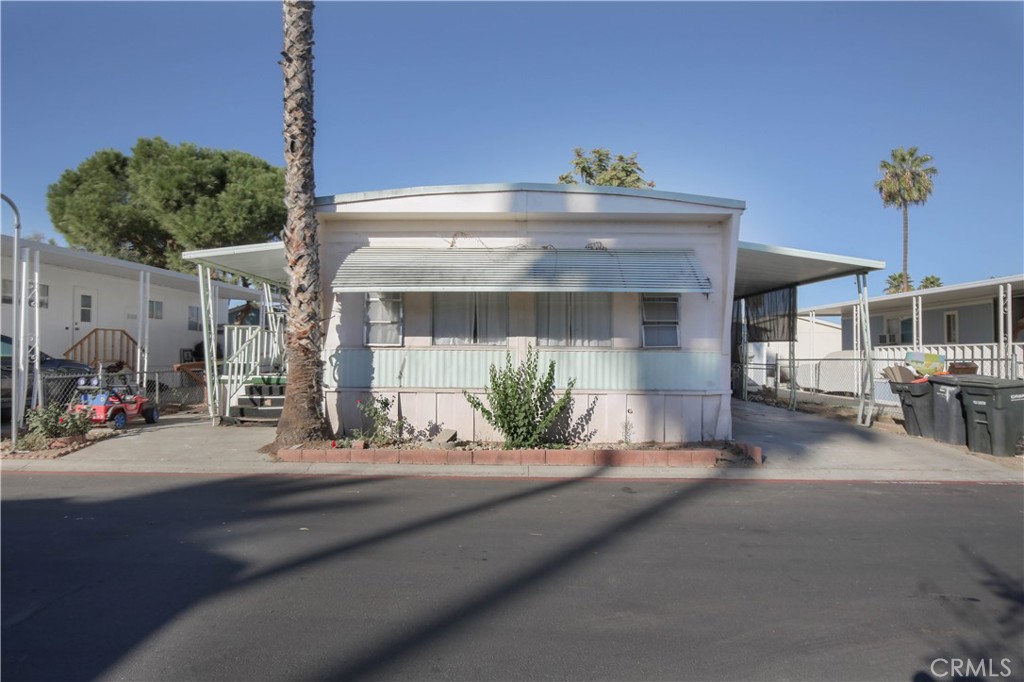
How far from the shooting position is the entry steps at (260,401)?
12.3 meters

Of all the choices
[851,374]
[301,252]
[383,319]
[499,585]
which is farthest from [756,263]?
[851,374]

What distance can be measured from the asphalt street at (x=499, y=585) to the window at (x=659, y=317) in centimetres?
378

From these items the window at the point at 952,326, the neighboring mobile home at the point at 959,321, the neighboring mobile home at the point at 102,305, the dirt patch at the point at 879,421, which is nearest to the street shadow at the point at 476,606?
the dirt patch at the point at 879,421

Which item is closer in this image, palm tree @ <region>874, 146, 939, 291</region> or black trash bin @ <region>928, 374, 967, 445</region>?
black trash bin @ <region>928, 374, 967, 445</region>

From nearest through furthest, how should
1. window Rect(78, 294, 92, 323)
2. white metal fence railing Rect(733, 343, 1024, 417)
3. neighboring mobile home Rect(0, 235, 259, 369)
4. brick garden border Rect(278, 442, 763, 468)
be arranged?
brick garden border Rect(278, 442, 763, 468), white metal fence railing Rect(733, 343, 1024, 417), neighboring mobile home Rect(0, 235, 259, 369), window Rect(78, 294, 92, 323)

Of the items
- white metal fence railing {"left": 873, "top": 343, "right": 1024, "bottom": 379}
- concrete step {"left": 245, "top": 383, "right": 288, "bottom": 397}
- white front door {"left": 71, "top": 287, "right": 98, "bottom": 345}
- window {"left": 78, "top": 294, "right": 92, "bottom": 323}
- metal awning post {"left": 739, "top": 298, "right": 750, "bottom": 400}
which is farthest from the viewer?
window {"left": 78, "top": 294, "right": 92, "bottom": 323}

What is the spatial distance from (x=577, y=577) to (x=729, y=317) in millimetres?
6967

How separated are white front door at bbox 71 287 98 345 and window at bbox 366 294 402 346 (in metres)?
12.5

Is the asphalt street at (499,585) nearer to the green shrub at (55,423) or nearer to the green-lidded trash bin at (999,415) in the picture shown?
the green shrub at (55,423)

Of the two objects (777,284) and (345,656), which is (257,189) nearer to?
(777,284)

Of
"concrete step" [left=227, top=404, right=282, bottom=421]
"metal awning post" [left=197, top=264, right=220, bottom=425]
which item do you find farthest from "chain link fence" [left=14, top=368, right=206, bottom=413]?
"concrete step" [left=227, top=404, right=282, bottom=421]

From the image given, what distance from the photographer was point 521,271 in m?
10.3

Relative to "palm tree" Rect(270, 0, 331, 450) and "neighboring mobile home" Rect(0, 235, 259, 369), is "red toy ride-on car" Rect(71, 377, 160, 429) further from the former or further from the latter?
"palm tree" Rect(270, 0, 331, 450)

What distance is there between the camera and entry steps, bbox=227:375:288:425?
12.3 metres
